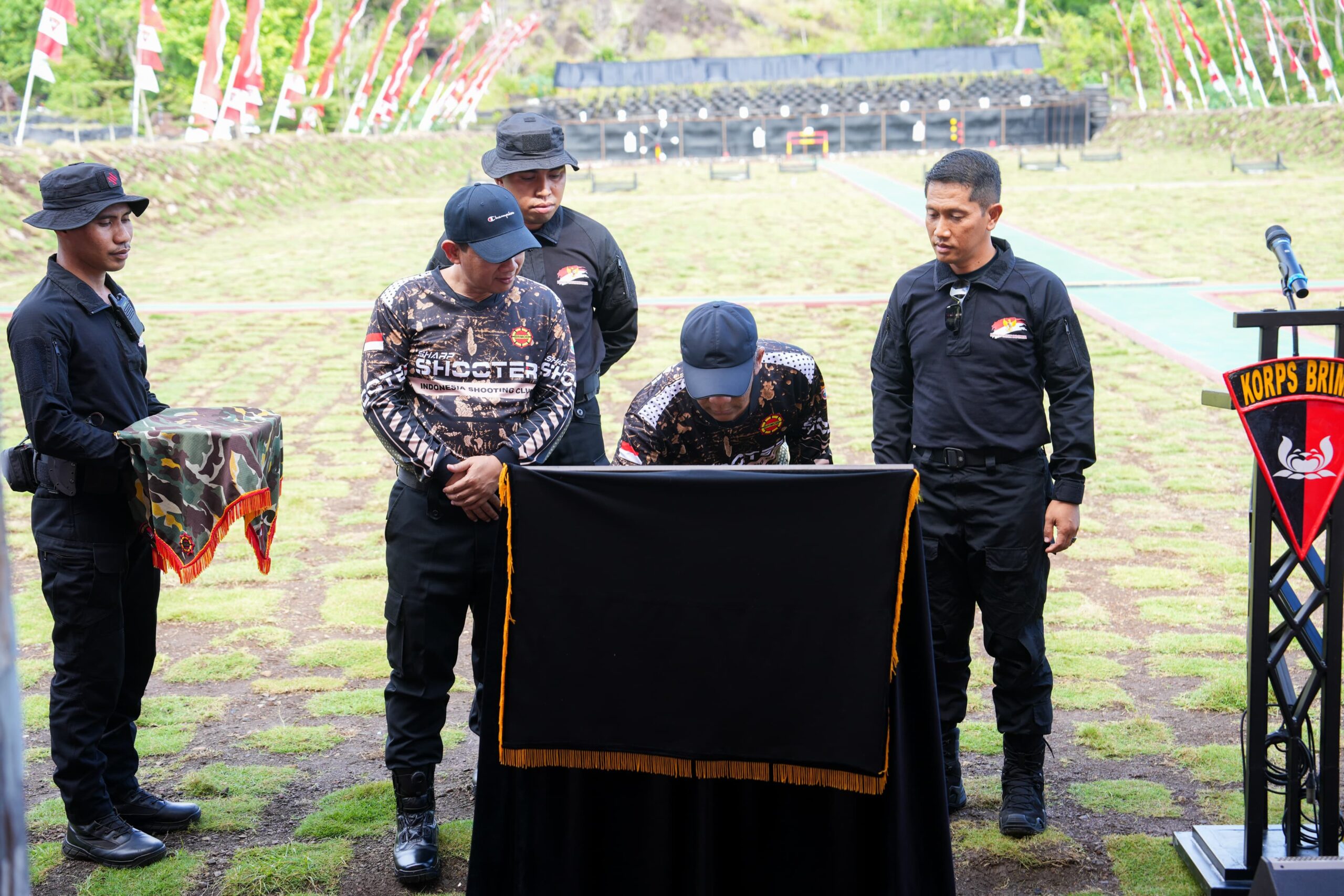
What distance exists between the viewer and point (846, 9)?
94000 mm

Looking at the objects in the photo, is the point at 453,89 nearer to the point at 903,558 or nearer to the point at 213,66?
the point at 213,66

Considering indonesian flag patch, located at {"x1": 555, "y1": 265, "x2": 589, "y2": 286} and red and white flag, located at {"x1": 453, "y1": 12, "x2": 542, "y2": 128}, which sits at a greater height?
red and white flag, located at {"x1": 453, "y1": 12, "x2": 542, "y2": 128}

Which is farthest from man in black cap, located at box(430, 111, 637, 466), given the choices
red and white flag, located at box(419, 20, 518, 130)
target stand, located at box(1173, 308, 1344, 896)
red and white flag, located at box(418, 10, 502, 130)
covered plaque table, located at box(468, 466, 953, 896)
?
red and white flag, located at box(419, 20, 518, 130)

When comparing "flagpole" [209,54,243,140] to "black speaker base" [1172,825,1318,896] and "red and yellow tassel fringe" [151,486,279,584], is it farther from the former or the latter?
"black speaker base" [1172,825,1318,896]

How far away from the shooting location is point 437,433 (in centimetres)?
355

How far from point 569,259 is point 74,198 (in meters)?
1.60

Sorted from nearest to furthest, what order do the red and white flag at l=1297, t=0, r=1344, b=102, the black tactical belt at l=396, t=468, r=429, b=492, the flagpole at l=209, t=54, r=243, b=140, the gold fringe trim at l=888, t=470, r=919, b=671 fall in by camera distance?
the gold fringe trim at l=888, t=470, r=919, b=671, the black tactical belt at l=396, t=468, r=429, b=492, the flagpole at l=209, t=54, r=243, b=140, the red and white flag at l=1297, t=0, r=1344, b=102

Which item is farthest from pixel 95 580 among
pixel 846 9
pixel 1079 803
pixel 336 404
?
pixel 846 9

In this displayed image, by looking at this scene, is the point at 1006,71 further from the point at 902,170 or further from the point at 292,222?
the point at 292,222

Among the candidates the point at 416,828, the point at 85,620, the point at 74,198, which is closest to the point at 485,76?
the point at 74,198

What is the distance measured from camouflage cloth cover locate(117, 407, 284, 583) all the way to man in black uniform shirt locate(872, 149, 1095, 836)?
1965 millimetres

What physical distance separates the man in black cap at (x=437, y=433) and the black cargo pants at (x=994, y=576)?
3.91ft

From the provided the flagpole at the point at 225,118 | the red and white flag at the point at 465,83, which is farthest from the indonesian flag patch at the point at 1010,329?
the red and white flag at the point at 465,83

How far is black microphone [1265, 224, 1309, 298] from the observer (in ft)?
10.3
